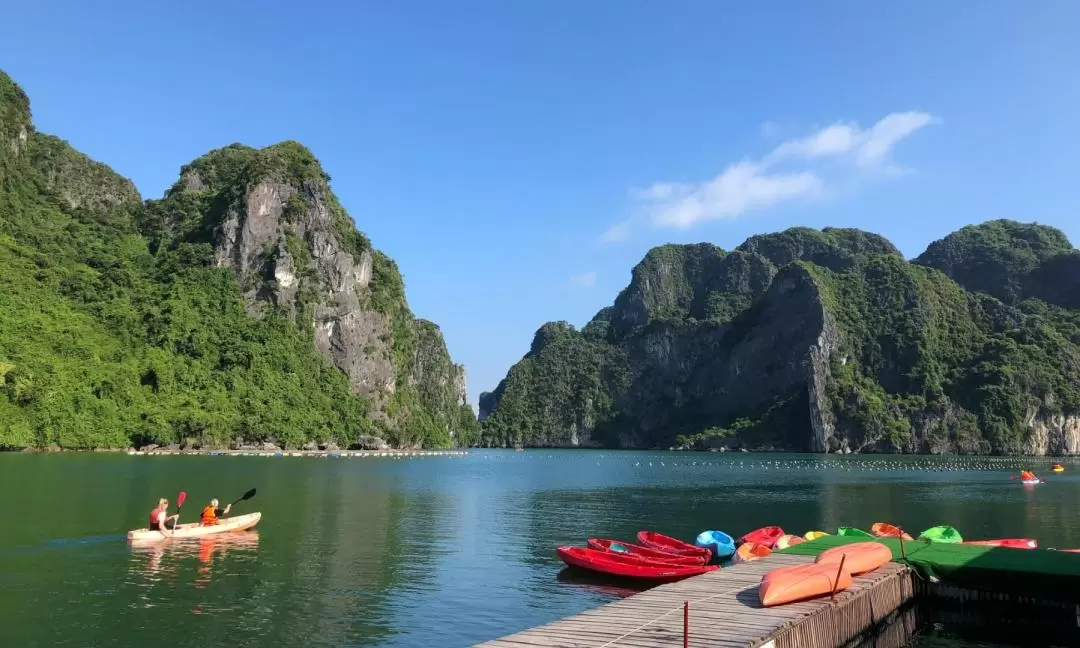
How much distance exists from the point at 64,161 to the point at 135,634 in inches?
6918

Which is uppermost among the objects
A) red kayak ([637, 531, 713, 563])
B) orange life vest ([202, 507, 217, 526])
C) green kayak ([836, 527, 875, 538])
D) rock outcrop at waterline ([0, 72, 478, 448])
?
rock outcrop at waterline ([0, 72, 478, 448])

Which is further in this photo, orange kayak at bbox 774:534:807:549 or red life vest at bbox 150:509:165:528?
red life vest at bbox 150:509:165:528

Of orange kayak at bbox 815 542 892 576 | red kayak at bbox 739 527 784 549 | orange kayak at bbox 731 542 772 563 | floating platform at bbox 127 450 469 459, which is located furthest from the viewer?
floating platform at bbox 127 450 469 459

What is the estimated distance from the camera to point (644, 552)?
26.4 meters

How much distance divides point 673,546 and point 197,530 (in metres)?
19.8

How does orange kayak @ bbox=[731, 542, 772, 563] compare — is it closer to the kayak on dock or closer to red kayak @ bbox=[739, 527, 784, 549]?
red kayak @ bbox=[739, 527, 784, 549]

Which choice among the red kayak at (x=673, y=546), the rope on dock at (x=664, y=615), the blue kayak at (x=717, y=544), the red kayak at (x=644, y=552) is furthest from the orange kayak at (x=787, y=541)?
the rope on dock at (x=664, y=615)

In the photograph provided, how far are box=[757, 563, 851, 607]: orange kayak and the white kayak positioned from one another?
78.4ft

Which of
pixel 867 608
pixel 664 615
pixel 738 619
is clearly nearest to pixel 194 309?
pixel 664 615

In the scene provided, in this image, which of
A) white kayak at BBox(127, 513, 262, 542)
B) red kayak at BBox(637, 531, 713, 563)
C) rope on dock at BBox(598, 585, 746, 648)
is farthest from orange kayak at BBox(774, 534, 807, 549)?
white kayak at BBox(127, 513, 262, 542)

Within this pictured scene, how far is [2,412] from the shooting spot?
8919 cm

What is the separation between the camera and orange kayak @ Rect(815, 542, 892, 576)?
19.2m

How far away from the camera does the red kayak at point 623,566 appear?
24.2 meters

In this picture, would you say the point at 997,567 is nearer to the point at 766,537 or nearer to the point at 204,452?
the point at 766,537
